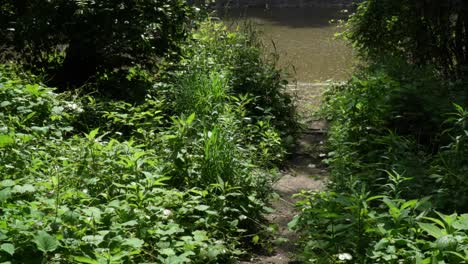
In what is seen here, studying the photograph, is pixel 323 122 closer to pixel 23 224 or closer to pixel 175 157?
pixel 175 157

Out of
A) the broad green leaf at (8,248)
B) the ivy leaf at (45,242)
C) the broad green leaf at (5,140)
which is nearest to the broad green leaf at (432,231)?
the ivy leaf at (45,242)

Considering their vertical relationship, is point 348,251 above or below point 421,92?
below

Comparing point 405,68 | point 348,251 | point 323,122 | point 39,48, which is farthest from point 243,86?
point 348,251

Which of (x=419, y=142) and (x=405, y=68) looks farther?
(x=405, y=68)

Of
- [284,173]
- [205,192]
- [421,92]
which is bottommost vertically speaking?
[284,173]

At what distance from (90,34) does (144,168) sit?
2591mm

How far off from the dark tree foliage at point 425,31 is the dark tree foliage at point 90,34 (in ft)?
8.48

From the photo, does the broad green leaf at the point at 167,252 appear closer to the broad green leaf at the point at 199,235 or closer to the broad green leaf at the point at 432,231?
the broad green leaf at the point at 199,235

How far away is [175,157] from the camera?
4.82 meters

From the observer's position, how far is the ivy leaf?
121 inches

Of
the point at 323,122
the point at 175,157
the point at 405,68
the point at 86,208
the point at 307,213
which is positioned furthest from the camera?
the point at 323,122

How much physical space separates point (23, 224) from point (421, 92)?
12.9 ft

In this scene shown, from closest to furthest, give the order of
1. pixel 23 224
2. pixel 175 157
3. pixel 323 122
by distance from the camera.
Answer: pixel 23 224 < pixel 175 157 < pixel 323 122

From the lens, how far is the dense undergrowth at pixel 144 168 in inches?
135
